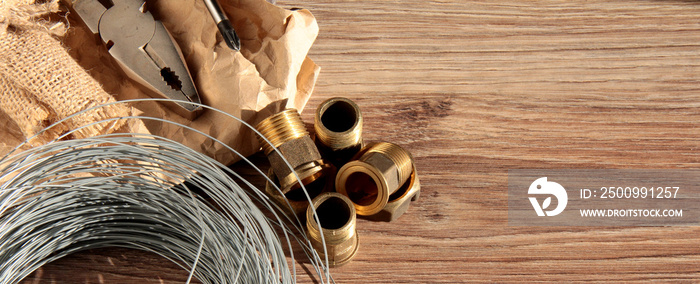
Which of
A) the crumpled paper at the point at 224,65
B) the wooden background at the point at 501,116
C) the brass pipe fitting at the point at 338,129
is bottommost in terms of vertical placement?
the wooden background at the point at 501,116

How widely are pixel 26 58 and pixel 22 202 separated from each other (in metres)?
0.19

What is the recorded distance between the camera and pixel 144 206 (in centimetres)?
70

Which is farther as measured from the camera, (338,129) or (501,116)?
(501,116)

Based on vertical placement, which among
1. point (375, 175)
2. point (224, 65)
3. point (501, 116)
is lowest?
point (501, 116)

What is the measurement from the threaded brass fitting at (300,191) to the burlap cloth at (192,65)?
0.29 feet

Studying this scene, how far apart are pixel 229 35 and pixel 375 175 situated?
0.27 m

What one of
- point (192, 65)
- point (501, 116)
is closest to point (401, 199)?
point (501, 116)

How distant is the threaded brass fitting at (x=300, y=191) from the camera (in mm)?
714

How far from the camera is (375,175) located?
0.67 meters

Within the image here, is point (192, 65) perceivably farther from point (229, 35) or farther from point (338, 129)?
point (338, 129)

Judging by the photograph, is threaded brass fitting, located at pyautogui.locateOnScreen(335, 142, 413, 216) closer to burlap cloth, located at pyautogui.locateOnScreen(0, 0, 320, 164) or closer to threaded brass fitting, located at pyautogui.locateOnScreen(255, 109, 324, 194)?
threaded brass fitting, located at pyautogui.locateOnScreen(255, 109, 324, 194)

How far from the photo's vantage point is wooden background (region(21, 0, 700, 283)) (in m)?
0.77

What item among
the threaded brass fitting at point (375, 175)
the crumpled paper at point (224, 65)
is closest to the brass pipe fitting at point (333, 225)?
the threaded brass fitting at point (375, 175)

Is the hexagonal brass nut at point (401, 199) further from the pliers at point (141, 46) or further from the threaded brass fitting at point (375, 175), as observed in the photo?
the pliers at point (141, 46)
